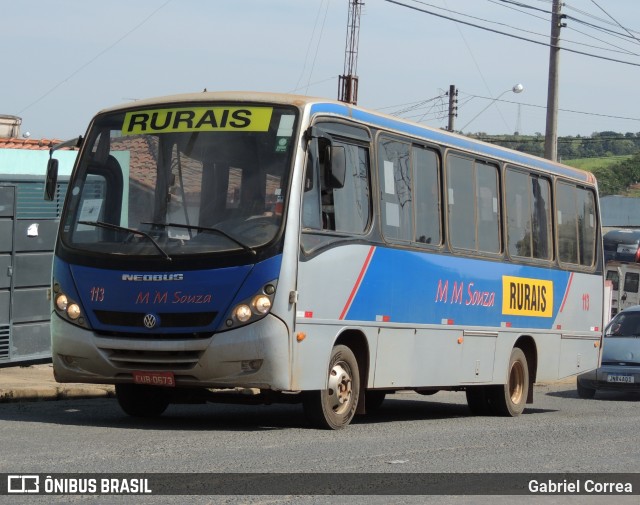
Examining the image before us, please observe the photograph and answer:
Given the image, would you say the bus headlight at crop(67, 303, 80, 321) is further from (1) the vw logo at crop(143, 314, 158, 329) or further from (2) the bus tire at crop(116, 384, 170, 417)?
(2) the bus tire at crop(116, 384, 170, 417)

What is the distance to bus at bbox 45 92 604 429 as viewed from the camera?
11508 mm

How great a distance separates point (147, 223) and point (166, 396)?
219cm

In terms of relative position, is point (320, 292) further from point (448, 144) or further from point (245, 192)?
point (448, 144)

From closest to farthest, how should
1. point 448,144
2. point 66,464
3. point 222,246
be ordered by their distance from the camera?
point 66,464 → point 222,246 → point 448,144

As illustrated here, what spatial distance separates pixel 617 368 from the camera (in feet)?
73.7

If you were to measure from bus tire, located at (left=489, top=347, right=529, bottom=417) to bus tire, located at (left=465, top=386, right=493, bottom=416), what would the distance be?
64 mm

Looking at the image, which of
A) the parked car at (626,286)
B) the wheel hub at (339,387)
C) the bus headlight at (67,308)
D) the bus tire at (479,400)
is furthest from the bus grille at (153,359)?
the parked car at (626,286)

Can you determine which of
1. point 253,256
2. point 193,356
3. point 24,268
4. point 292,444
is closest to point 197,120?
point 253,256

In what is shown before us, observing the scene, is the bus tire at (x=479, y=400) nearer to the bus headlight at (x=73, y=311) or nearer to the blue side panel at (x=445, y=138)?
the blue side panel at (x=445, y=138)

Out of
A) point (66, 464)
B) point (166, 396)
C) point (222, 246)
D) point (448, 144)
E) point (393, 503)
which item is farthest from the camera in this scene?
point (448, 144)

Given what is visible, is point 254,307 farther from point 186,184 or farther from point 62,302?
point 62,302

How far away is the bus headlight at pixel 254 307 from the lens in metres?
11.4

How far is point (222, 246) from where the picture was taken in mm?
11547

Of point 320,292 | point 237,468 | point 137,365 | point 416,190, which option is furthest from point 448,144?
point 237,468
